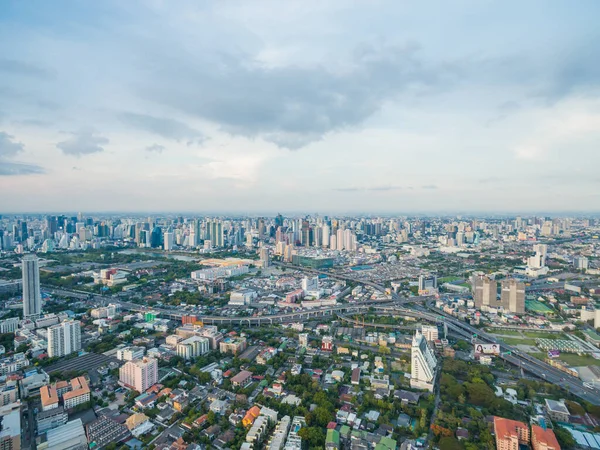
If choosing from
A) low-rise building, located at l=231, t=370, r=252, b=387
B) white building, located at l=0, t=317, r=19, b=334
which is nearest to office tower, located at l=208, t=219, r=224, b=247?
white building, located at l=0, t=317, r=19, b=334

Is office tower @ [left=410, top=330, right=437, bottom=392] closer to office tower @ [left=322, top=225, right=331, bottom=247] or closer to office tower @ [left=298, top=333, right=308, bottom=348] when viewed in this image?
office tower @ [left=298, top=333, right=308, bottom=348]

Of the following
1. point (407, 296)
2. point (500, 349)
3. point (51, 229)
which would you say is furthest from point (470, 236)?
point (51, 229)

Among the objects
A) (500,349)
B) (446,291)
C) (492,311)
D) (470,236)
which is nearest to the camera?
(500,349)

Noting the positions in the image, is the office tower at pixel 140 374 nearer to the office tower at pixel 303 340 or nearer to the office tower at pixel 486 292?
the office tower at pixel 303 340

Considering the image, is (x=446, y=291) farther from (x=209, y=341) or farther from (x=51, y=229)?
(x=51, y=229)

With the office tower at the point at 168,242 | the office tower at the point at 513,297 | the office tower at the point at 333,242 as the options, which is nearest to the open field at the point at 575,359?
the office tower at the point at 513,297

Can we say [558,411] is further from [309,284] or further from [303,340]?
[309,284]

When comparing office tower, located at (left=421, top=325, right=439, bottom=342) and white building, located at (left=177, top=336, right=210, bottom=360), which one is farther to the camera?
office tower, located at (left=421, top=325, right=439, bottom=342)
